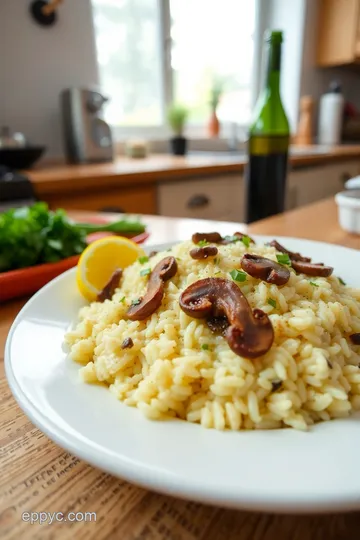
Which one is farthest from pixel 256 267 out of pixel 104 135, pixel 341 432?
pixel 104 135

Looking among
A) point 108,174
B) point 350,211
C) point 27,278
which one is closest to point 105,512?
point 27,278

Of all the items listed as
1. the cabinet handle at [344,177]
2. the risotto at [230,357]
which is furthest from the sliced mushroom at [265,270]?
the cabinet handle at [344,177]

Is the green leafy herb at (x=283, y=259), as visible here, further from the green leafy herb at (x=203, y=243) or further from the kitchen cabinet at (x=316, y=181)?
the kitchen cabinet at (x=316, y=181)

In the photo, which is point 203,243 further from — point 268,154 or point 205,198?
point 205,198

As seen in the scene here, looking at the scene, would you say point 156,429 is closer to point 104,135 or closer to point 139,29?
point 104,135

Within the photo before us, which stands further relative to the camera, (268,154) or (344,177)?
(344,177)

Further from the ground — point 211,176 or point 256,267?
point 256,267

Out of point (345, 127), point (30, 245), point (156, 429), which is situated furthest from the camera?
point (345, 127)
